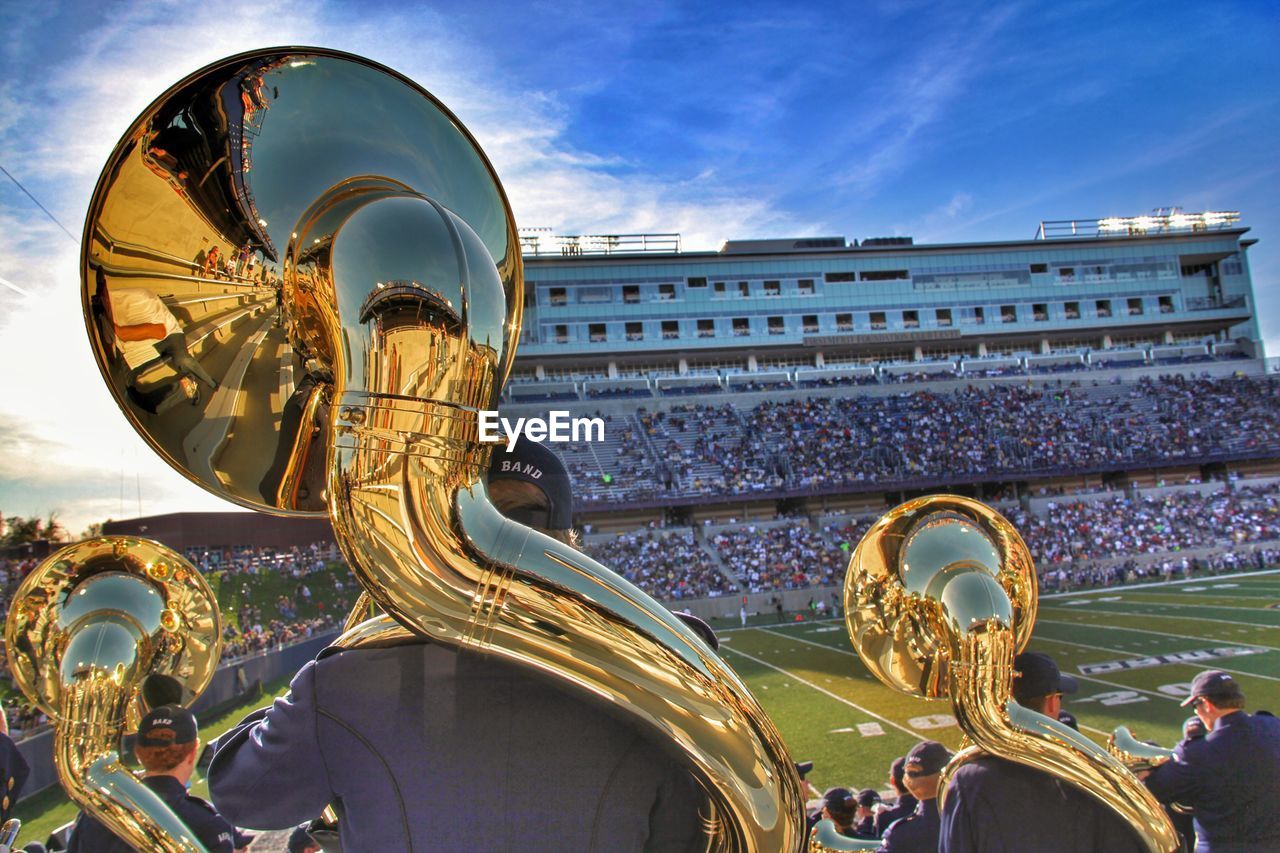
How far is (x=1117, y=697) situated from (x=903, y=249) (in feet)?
107

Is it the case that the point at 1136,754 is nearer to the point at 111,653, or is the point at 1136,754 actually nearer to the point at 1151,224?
the point at 111,653

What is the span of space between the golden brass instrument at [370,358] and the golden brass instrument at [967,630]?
3.39ft

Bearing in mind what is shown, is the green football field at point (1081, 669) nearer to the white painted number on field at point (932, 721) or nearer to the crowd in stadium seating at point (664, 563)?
the white painted number on field at point (932, 721)

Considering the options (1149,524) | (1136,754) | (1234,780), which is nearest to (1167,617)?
(1149,524)

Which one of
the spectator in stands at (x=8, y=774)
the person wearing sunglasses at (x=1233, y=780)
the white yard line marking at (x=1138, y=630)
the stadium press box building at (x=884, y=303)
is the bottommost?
the white yard line marking at (x=1138, y=630)

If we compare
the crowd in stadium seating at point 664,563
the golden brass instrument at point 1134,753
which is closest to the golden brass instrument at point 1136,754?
the golden brass instrument at point 1134,753

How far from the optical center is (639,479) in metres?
28.0

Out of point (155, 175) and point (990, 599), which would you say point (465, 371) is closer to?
point (155, 175)

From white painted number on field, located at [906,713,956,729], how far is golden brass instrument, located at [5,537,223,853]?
29.5ft

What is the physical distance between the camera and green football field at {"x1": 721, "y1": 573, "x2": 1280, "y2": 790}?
8.58m

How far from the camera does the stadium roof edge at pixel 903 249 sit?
37500 millimetres

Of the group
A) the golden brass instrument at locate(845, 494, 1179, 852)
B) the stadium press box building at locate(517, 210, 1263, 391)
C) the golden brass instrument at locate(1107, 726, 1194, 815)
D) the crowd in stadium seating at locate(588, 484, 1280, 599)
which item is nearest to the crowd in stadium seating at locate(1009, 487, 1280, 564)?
the crowd in stadium seating at locate(588, 484, 1280, 599)

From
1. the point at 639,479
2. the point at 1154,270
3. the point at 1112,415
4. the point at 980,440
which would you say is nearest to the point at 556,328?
the point at 639,479

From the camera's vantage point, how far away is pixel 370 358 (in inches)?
28.9
